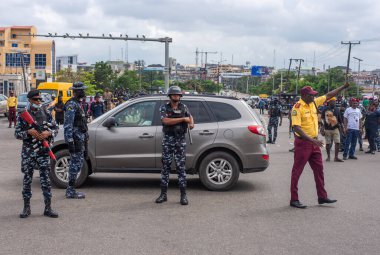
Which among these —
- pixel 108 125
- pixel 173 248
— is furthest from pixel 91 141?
pixel 173 248

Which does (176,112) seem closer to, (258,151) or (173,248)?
(258,151)

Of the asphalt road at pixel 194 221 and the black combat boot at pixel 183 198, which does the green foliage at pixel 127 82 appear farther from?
the black combat boot at pixel 183 198

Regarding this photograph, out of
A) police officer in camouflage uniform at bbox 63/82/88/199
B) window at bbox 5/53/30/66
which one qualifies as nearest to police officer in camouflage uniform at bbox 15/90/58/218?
police officer in camouflage uniform at bbox 63/82/88/199

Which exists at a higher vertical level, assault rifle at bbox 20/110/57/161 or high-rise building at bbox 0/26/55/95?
high-rise building at bbox 0/26/55/95

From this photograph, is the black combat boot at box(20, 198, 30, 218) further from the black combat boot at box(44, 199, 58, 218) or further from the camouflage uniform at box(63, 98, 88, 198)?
the camouflage uniform at box(63, 98, 88, 198)

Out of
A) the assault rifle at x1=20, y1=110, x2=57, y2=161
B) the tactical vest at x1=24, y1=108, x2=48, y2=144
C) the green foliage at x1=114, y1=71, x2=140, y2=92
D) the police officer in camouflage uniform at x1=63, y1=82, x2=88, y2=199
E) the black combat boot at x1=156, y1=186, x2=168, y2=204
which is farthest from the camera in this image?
the green foliage at x1=114, y1=71, x2=140, y2=92

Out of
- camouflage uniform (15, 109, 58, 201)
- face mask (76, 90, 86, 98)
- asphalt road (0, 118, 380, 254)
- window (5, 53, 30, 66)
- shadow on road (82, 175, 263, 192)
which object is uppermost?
window (5, 53, 30, 66)

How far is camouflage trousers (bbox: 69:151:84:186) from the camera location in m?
8.67

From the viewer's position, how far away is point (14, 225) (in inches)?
273

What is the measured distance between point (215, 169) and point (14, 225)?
3786mm

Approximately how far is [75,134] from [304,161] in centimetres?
358

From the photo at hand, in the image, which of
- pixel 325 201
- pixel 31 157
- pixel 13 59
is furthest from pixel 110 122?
pixel 13 59

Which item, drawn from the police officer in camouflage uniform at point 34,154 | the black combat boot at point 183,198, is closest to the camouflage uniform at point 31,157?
the police officer in camouflage uniform at point 34,154

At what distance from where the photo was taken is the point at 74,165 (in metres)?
8.72
